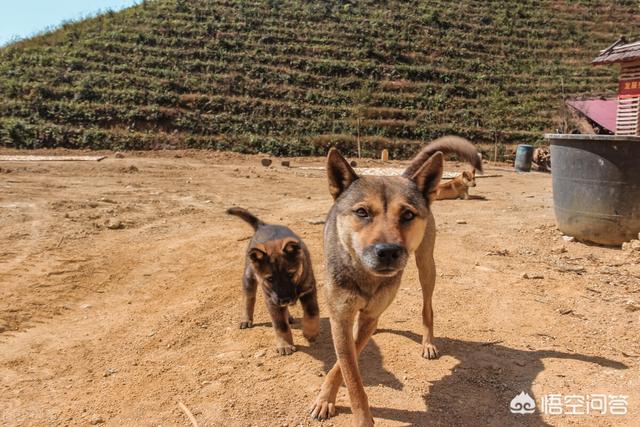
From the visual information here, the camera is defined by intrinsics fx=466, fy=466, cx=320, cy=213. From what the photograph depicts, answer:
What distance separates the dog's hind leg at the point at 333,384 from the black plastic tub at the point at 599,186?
530 centimetres

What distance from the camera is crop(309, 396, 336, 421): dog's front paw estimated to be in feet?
10.7

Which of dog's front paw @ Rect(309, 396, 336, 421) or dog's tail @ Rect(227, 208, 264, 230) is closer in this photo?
dog's front paw @ Rect(309, 396, 336, 421)

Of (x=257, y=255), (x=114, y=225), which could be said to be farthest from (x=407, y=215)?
(x=114, y=225)

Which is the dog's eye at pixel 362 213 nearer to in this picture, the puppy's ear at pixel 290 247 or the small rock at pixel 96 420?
the puppy's ear at pixel 290 247

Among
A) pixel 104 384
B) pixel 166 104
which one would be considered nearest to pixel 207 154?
pixel 166 104

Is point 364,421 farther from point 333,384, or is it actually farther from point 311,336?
point 311,336

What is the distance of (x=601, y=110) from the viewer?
26.7m

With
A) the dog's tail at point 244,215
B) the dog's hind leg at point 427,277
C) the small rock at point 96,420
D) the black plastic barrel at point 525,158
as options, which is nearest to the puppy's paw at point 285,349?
the dog's hind leg at point 427,277

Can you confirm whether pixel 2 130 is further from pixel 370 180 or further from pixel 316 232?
pixel 370 180

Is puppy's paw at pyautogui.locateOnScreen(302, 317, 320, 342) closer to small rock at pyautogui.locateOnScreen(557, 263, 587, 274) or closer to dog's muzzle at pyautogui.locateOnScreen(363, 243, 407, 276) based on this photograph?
dog's muzzle at pyautogui.locateOnScreen(363, 243, 407, 276)

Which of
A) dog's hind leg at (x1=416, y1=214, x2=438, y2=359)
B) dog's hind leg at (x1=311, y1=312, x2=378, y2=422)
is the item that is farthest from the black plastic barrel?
dog's hind leg at (x1=311, y1=312, x2=378, y2=422)

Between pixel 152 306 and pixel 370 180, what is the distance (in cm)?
333

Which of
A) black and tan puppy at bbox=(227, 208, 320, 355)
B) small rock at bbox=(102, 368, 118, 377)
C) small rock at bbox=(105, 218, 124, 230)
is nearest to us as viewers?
small rock at bbox=(102, 368, 118, 377)

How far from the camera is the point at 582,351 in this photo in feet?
13.5
